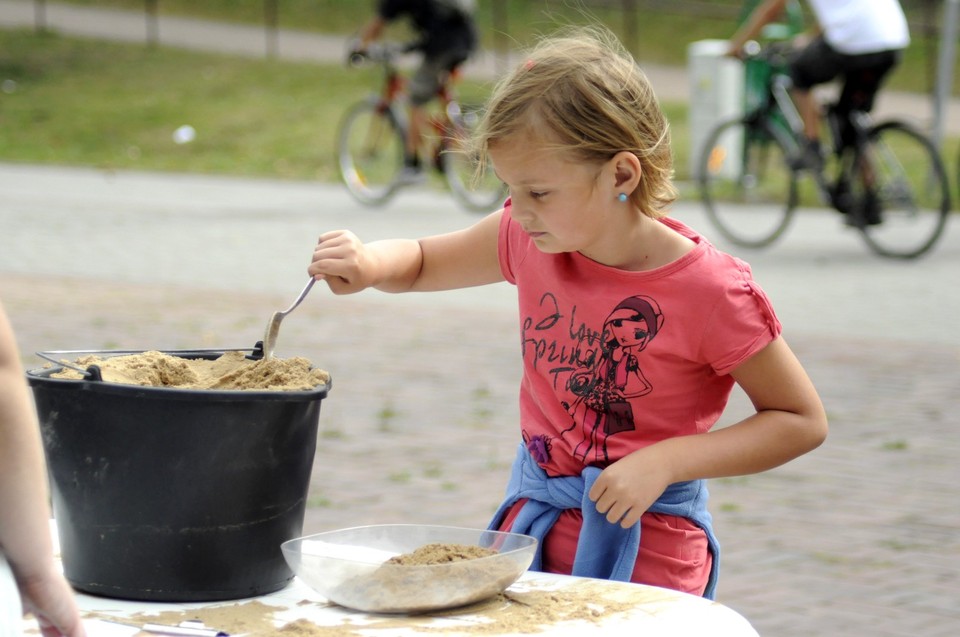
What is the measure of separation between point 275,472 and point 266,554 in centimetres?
12

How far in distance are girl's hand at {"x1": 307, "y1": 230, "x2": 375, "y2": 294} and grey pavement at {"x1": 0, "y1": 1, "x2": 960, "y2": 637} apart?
6.12ft

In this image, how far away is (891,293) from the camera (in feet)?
26.9

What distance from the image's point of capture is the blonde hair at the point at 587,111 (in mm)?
2043

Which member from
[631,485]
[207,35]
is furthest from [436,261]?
[207,35]

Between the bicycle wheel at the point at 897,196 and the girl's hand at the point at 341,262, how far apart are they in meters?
7.02

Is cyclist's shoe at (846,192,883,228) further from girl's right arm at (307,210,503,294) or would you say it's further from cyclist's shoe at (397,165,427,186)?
girl's right arm at (307,210,503,294)

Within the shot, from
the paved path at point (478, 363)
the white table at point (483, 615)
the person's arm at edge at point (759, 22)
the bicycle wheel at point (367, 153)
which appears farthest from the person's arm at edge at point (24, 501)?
the bicycle wheel at point (367, 153)

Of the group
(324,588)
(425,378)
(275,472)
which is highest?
(275,472)

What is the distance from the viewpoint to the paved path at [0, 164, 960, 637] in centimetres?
413

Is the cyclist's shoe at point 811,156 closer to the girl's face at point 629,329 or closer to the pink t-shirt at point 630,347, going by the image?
the pink t-shirt at point 630,347

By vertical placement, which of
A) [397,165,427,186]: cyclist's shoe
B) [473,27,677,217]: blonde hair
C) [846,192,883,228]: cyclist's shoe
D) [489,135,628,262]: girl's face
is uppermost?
[473,27,677,217]: blonde hair

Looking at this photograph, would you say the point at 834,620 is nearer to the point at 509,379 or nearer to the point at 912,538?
the point at 912,538

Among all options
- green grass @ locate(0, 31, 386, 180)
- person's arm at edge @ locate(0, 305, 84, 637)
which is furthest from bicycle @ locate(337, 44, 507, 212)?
person's arm at edge @ locate(0, 305, 84, 637)

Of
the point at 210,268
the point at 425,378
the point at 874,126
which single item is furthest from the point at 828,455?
the point at 210,268
